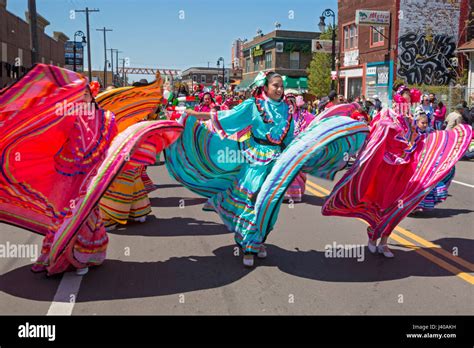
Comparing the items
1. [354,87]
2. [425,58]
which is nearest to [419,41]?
[425,58]

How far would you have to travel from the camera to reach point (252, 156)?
16.4 ft

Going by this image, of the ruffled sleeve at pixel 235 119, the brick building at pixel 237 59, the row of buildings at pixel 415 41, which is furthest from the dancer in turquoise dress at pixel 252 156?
the brick building at pixel 237 59

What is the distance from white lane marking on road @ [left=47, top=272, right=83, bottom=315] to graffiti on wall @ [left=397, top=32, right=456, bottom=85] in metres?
25.0

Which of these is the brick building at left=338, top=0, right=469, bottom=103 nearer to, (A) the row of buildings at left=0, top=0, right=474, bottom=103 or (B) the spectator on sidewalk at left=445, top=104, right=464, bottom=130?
(A) the row of buildings at left=0, top=0, right=474, bottom=103

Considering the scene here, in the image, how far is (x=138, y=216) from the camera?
668 cm

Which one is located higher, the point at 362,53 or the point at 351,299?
the point at 362,53

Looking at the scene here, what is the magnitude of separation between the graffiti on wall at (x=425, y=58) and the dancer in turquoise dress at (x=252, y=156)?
23.4 m

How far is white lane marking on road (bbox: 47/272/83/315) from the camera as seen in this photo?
391 centimetres

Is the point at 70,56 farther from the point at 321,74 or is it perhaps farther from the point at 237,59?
the point at 237,59

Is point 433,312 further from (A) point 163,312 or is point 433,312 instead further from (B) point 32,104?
(B) point 32,104

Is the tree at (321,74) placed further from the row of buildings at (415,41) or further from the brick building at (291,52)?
the brick building at (291,52)

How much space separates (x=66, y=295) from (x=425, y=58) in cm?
2601

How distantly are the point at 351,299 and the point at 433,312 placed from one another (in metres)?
0.65

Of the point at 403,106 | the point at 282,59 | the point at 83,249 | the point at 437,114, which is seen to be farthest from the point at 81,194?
the point at 282,59
